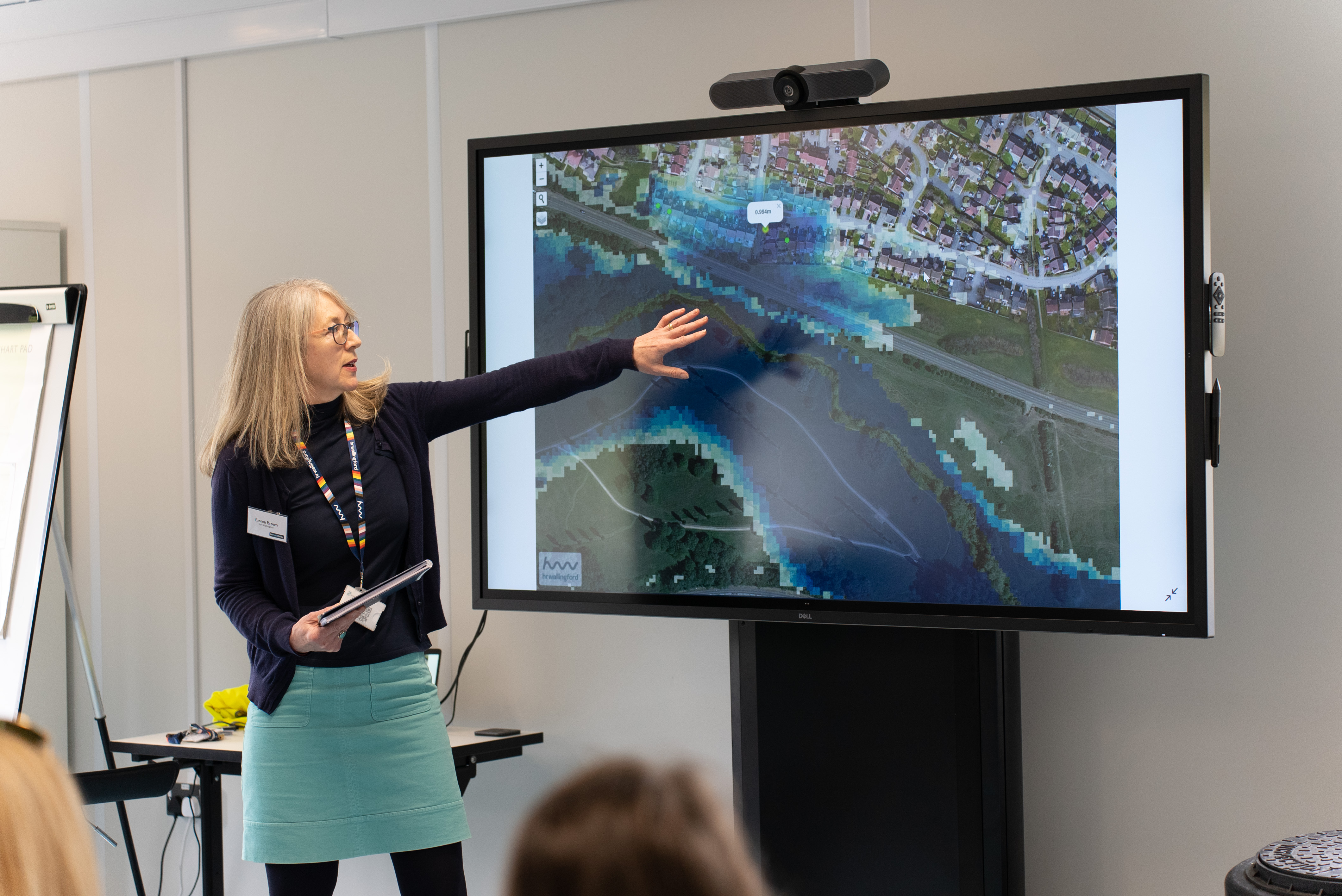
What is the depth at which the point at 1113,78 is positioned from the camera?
2633mm

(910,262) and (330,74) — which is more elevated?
(330,74)

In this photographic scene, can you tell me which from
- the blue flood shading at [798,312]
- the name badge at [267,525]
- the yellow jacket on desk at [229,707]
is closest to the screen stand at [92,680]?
the yellow jacket on desk at [229,707]

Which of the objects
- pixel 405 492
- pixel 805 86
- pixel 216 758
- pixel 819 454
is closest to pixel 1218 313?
pixel 819 454

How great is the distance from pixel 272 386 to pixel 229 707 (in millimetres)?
1247

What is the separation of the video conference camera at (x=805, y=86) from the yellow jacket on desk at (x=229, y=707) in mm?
1994

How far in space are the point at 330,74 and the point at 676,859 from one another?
10.4ft

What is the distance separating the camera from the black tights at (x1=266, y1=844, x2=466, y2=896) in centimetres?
222

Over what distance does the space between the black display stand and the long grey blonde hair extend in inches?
39.2

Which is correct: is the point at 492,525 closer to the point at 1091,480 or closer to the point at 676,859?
the point at 1091,480

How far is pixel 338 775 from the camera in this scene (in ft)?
7.24

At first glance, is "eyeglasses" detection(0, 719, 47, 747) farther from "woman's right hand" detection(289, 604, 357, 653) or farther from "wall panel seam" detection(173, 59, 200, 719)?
Result: "wall panel seam" detection(173, 59, 200, 719)

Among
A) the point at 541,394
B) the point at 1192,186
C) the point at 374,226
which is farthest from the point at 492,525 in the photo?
the point at 1192,186

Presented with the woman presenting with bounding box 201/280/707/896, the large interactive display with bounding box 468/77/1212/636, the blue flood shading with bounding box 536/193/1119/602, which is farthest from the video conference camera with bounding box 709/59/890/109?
the woman presenting with bounding box 201/280/707/896

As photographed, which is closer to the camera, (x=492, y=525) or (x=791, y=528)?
(x=791, y=528)
